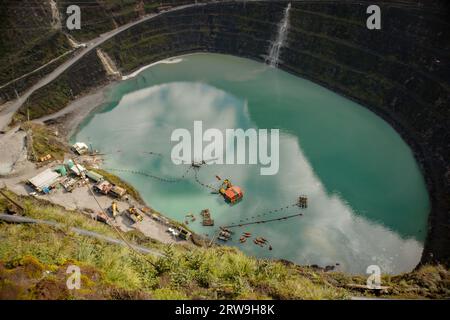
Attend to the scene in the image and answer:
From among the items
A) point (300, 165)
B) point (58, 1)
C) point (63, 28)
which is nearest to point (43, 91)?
point (63, 28)

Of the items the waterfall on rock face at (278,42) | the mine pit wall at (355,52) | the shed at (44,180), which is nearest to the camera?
the shed at (44,180)

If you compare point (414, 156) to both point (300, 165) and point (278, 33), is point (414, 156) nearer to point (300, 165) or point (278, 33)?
point (300, 165)

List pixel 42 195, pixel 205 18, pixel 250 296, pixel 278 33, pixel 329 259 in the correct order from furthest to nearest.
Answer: pixel 205 18
pixel 278 33
pixel 42 195
pixel 329 259
pixel 250 296

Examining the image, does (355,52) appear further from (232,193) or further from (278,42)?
(232,193)

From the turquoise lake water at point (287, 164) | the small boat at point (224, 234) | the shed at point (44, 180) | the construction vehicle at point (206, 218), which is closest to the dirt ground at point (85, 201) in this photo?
the shed at point (44, 180)

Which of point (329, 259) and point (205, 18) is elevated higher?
point (205, 18)

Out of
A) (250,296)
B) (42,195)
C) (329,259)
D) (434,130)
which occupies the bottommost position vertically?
(250,296)

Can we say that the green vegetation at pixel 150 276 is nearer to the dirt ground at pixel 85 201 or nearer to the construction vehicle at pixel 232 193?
the dirt ground at pixel 85 201
